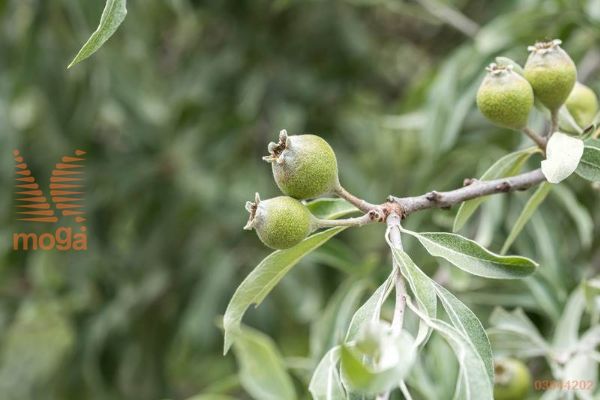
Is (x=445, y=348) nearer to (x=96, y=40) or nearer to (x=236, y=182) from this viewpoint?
(x=96, y=40)

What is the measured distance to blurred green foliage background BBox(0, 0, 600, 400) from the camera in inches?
82.7

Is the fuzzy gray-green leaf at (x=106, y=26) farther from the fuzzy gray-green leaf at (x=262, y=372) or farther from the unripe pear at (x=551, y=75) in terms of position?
the fuzzy gray-green leaf at (x=262, y=372)

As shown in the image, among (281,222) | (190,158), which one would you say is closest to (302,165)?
(281,222)

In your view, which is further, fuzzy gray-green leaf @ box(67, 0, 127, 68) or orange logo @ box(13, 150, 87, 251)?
orange logo @ box(13, 150, 87, 251)

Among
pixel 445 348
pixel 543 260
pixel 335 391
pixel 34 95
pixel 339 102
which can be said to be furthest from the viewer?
pixel 339 102

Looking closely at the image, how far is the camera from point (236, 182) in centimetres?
266

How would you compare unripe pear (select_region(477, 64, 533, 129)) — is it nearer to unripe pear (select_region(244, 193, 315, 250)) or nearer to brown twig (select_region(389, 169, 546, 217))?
brown twig (select_region(389, 169, 546, 217))

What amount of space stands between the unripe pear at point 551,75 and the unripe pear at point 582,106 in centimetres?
13

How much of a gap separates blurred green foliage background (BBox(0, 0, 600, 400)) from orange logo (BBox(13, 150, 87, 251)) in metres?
0.04

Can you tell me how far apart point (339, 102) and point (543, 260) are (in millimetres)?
1386

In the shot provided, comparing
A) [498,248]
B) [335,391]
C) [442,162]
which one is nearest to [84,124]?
[442,162]

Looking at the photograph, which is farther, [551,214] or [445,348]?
[551,214]

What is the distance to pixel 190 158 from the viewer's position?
2.58 m

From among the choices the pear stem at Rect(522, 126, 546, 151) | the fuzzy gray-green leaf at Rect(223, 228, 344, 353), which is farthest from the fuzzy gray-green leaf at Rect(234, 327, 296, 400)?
the pear stem at Rect(522, 126, 546, 151)
